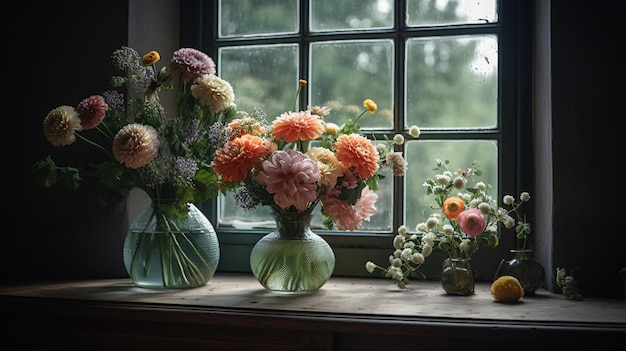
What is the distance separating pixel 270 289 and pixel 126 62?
74cm

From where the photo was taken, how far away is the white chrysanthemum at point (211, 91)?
180cm

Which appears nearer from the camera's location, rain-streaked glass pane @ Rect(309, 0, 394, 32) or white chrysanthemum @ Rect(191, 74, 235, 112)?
white chrysanthemum @ Rect(191, 74, 235, 112)

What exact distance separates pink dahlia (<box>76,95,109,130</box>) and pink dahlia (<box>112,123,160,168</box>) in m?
0.07

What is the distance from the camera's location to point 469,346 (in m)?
1.46

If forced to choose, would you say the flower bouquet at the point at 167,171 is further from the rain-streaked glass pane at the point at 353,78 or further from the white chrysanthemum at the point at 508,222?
the white chrysanthemum at the point at 508,222

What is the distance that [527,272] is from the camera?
172 cm

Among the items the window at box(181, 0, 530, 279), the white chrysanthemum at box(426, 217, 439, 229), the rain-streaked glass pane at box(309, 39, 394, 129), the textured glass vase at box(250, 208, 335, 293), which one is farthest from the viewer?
the rain-streaked glass pane at box(309, 39, 394, 129)

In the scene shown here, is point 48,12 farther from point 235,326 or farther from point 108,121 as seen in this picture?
point 235,326

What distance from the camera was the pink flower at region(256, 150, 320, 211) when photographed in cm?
160

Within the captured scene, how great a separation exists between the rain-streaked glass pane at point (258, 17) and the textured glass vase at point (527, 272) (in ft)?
3.33

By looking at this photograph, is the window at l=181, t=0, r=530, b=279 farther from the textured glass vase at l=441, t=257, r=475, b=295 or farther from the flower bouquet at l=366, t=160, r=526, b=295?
the textured glass vase at l=441, t=257, r=475, b=295

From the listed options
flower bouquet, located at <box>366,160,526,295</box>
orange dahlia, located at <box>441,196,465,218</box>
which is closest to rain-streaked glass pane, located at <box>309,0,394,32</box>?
flower bouquet, located at <box>366,160,526,295</box>

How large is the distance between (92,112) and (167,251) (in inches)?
16.6

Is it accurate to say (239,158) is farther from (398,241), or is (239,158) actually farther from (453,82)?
(453,82)
